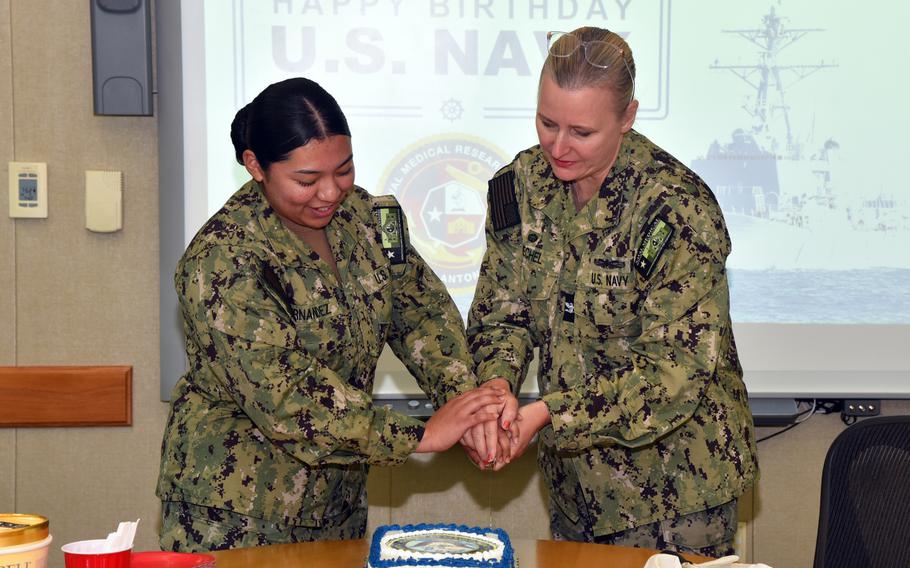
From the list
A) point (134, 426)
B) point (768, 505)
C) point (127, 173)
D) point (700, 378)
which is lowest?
point (768, 505)

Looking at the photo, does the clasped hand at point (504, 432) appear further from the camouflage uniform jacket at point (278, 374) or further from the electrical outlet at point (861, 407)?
the electrical outlet at point (861, 407)

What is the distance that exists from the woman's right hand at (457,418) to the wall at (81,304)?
1.09 meters

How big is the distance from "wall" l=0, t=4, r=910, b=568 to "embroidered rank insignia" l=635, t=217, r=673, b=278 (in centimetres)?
130

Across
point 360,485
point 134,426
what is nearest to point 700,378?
point 360,485

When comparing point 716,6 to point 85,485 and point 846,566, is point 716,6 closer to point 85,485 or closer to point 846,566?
point 846,566

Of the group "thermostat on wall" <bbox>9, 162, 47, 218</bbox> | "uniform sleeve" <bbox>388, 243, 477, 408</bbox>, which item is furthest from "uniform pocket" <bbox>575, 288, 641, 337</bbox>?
"thermostat on wall" <bbox>9, 162, 47, 218</bbox>

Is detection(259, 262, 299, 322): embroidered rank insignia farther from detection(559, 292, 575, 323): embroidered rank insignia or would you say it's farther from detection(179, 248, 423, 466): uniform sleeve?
detection(559, 292, 575, 323): embroidered rank insignia

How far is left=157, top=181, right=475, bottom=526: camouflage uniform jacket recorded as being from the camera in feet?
6.38

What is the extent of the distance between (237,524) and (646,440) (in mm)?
861

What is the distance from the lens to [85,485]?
3143mm

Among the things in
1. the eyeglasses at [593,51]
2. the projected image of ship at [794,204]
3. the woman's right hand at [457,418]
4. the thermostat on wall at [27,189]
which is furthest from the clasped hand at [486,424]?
the thermostat on wall at [27,189]

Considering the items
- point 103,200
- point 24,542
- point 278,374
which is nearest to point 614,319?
point 278,374

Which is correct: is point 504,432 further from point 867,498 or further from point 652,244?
point 867,498

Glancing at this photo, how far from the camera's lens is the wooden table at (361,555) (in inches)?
69.5
